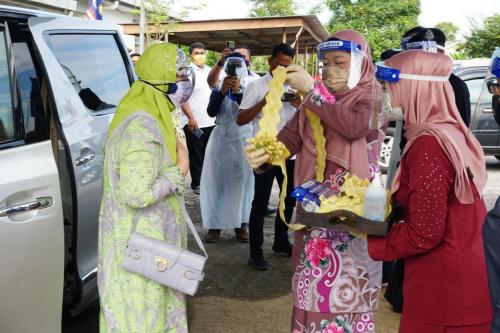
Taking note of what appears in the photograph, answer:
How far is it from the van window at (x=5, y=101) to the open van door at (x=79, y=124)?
227 millimetres

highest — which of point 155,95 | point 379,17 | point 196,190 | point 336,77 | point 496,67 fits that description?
point 379,17

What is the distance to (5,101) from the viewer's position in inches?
109

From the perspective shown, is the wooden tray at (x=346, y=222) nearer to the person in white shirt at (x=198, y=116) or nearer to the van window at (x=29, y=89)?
the van window at (x=29, y=89)

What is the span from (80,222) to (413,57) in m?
1.95

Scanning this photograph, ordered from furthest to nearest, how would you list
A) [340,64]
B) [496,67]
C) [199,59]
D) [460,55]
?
[460,55], [199,59], [340,64], [496,67]

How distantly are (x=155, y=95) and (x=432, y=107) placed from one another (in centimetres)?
123

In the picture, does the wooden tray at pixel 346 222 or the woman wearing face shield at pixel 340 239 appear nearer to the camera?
the wooden tray at pixel 346 222

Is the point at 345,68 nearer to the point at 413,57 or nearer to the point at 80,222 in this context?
the point at 413,57

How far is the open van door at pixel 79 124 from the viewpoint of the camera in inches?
120

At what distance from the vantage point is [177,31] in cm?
1342

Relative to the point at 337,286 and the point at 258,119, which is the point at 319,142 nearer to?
the point at 337,286

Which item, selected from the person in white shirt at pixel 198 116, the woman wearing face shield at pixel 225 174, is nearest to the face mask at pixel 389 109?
the woman wearing face shield at pixel 225 174

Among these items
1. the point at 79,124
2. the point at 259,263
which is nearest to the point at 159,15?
the point at 259,263

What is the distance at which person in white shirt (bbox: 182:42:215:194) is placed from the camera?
24.9ft
